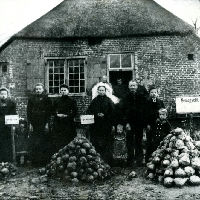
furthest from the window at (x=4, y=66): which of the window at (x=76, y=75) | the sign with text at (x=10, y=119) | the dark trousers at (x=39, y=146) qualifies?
the sign with text at (x=10, y=119)

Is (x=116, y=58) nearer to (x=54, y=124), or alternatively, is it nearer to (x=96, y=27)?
(x=96, y=27)

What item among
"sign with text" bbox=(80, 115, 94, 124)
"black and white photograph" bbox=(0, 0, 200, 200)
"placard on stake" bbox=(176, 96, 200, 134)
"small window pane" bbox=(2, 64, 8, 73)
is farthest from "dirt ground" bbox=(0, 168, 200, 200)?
"small window pane" bbox=(2, 64, 8, 73)

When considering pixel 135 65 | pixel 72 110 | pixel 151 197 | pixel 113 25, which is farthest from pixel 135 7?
pixel 151 197

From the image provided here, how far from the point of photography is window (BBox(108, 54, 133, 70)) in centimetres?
1365

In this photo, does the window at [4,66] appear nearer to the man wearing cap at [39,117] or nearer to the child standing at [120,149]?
the child standing at [120,149]

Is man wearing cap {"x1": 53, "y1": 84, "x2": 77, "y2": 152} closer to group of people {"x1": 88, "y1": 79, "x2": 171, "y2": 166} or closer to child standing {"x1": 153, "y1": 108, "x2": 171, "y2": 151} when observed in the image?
group of people {"x1": 88, "y1": 79, "x2": 171, "y2": 166}

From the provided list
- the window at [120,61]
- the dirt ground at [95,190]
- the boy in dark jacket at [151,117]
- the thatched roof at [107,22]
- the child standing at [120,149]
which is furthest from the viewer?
the window at [120,61]

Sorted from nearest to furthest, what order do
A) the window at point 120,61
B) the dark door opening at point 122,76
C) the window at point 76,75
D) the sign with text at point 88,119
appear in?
the sign with text at point 88,119 → the window at point 120,61 → the window at point 76,75 → the dark door opening at point 122,76

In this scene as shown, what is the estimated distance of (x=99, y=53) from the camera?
13.7m

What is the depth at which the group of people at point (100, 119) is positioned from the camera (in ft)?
24.6

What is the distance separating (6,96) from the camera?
24.9ft

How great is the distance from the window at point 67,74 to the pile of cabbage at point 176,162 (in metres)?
7.34

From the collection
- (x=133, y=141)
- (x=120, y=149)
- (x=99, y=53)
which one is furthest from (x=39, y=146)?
(x=99, y=53)

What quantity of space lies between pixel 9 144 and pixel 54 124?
3.54 feet
